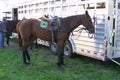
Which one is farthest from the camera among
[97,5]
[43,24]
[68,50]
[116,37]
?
[68,50]

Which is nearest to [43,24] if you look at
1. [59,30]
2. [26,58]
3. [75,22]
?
[59,30]

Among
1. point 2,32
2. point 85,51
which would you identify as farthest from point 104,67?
point 2,32

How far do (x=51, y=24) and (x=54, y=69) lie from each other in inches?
55.8

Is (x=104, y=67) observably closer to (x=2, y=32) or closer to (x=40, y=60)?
(x=40, y=60)

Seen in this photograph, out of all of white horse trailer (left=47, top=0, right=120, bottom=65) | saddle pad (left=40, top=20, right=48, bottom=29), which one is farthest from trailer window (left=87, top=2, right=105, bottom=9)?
saddle pad (left=40, top=20, right=48, bottom=29)

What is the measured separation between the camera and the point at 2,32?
47.9 ft

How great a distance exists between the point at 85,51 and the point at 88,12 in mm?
1286

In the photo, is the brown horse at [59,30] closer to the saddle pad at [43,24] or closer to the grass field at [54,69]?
the saddle pad at [43,24]

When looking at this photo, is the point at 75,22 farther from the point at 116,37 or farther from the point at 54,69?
the point at 54,69

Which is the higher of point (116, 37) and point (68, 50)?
point (116, 37)

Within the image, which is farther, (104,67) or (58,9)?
(58,9)

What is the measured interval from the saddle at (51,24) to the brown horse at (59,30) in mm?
88

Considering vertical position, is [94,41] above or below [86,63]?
above

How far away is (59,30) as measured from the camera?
9.08m
